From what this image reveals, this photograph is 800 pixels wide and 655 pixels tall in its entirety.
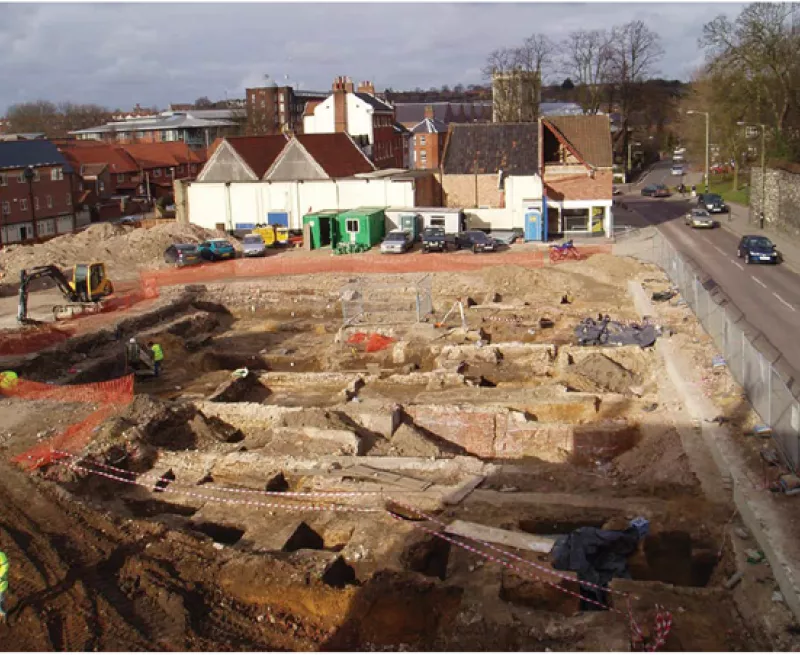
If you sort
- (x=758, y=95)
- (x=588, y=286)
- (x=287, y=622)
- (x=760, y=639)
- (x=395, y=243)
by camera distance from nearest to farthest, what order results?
(x=760, y=639), (x=287, y=622), (x=588, y=286), (x=395, y=243), (x=758, y=95)

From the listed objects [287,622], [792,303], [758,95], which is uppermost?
[758,95]

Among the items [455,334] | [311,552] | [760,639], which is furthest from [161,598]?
[455,334]

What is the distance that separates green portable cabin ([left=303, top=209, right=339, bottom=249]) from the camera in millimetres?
43531

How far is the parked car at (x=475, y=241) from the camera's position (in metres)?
40.8

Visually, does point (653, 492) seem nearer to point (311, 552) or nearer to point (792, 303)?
point (311, 552)

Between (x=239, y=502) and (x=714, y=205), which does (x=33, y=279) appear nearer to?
(x=239, y=502)

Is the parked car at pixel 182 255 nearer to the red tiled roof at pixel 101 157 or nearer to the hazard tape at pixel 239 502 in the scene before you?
the hazard tape at pixel 239 502

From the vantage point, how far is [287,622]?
40.9 ft

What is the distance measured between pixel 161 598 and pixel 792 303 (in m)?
24.4

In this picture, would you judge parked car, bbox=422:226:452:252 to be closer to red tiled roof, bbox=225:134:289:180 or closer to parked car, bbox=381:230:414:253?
parked car, bbox=381:230:414:253

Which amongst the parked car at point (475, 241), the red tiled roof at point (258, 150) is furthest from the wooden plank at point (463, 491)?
the red tiled roof at point (258, 150)

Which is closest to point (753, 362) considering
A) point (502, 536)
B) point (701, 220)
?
point (502, 536)

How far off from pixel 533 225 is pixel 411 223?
6.37 m

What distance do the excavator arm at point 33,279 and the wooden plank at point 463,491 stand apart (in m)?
19.2
